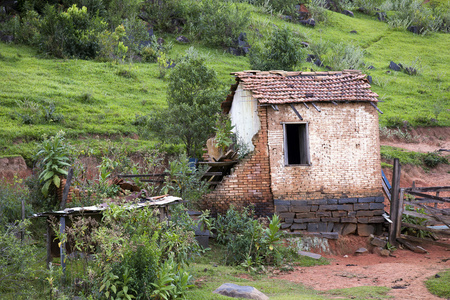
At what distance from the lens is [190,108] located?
16.2 meters

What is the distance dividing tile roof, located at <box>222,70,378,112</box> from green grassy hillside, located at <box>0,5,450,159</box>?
5559 millimetres

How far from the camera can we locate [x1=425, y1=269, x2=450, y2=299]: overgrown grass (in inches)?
348

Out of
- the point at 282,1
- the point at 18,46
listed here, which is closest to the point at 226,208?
the point at 18,46

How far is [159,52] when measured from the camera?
89.2 ft

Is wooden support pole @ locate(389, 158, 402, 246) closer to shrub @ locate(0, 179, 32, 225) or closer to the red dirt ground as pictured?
the red dirt ground

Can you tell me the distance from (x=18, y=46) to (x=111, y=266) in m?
22.5

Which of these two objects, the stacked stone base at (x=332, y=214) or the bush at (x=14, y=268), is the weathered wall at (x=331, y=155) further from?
the bush at (x=14, y=268)

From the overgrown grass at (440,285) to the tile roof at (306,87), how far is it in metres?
5.67

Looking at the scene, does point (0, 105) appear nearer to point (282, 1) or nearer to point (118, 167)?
point (118, 167)

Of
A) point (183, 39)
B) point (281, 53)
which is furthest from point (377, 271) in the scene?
point (183, 39)

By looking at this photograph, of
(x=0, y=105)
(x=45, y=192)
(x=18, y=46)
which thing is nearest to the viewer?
(x=45, y=192)

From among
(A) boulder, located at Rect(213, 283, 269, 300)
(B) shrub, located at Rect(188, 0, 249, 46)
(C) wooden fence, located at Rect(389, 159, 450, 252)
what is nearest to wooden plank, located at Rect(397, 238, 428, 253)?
(C) wooden fence, located at Rect(389, 159, 450, 252)

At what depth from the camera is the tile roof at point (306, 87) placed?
13414mm

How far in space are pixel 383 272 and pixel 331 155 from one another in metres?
3.83
